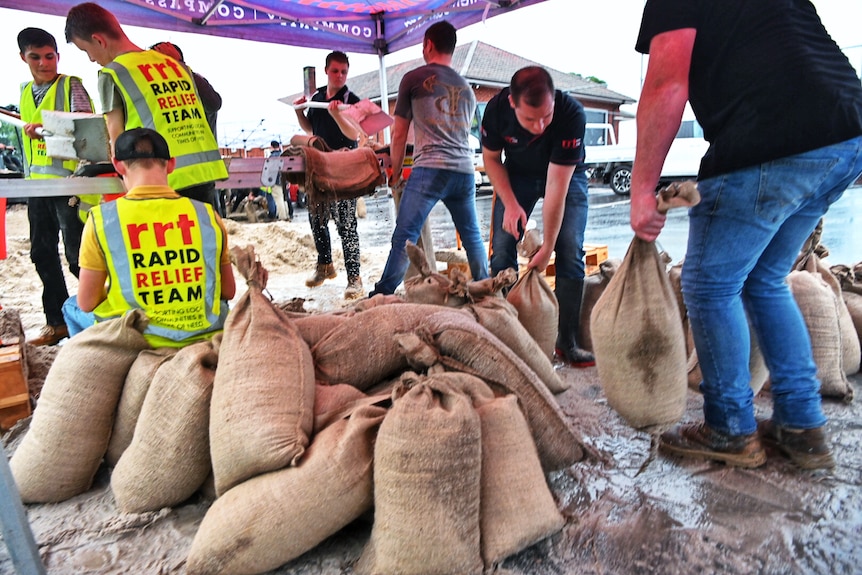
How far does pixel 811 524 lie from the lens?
1.53m

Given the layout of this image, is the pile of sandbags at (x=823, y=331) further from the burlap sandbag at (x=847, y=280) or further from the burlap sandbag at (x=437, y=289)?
the burlap sandbag at (x=437, y=289)

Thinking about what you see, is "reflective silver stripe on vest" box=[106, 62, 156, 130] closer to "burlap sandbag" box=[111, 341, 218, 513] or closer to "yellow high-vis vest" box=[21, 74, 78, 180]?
"yellow high-vis vest" box=[21, 74, 78, 180]

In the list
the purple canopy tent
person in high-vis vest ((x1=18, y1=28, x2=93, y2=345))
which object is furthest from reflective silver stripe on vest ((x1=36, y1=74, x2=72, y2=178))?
the purple canopy tent

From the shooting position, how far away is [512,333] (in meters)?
2.25

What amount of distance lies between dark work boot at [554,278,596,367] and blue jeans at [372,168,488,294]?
Result: 729 mm

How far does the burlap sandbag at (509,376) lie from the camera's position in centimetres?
171

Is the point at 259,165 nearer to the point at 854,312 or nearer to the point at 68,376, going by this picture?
the point at 68,376

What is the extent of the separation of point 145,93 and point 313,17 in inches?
122

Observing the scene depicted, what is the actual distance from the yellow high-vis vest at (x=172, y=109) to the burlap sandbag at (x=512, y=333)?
1.47 metres

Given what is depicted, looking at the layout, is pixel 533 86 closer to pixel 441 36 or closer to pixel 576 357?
pixel 441 36

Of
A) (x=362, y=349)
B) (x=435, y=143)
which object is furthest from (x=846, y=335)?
(x=435, y=143)

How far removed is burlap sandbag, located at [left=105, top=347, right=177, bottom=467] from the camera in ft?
5.92

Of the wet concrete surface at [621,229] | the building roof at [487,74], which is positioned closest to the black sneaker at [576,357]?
the wet concrete surface at [621,229]

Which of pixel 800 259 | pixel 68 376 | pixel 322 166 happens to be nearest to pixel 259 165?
pixel 322 166
